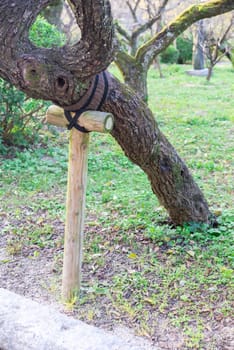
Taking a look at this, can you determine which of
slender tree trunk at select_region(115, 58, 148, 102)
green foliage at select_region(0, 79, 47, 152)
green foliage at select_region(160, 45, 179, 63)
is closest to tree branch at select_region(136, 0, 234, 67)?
slender tree trunk at select_region(115, 58, 148, 102)

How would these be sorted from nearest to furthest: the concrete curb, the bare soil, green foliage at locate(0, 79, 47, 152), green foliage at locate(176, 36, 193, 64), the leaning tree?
1. the concrete curb
2. the leaning tree
3. the bare soil
4. green foliage at locate(0, 79, 47, 152)
5. green foliage at locate(176, 36, 193, 64)

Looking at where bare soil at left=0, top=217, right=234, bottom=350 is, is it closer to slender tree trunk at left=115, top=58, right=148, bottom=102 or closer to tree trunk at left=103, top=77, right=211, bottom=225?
tree trunk at left=103, top=77, right=211, bottom=225

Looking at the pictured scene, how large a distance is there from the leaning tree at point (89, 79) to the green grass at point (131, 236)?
0.39 meters

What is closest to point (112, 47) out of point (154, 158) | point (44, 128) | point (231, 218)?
point (154, 158)

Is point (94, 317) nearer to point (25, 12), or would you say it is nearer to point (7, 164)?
point (25, 12)

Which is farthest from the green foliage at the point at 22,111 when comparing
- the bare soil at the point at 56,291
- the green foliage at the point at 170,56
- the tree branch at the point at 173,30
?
the green foliage at the point at 170,56

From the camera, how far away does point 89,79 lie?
2.37 m

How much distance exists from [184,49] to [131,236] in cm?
1728

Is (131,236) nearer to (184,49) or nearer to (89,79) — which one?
(89,79)

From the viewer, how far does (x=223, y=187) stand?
448 centimetres

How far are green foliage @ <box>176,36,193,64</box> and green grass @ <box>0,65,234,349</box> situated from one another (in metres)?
13.8

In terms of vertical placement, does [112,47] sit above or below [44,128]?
above

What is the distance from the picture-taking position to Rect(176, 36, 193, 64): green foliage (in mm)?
19094

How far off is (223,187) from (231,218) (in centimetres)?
91
